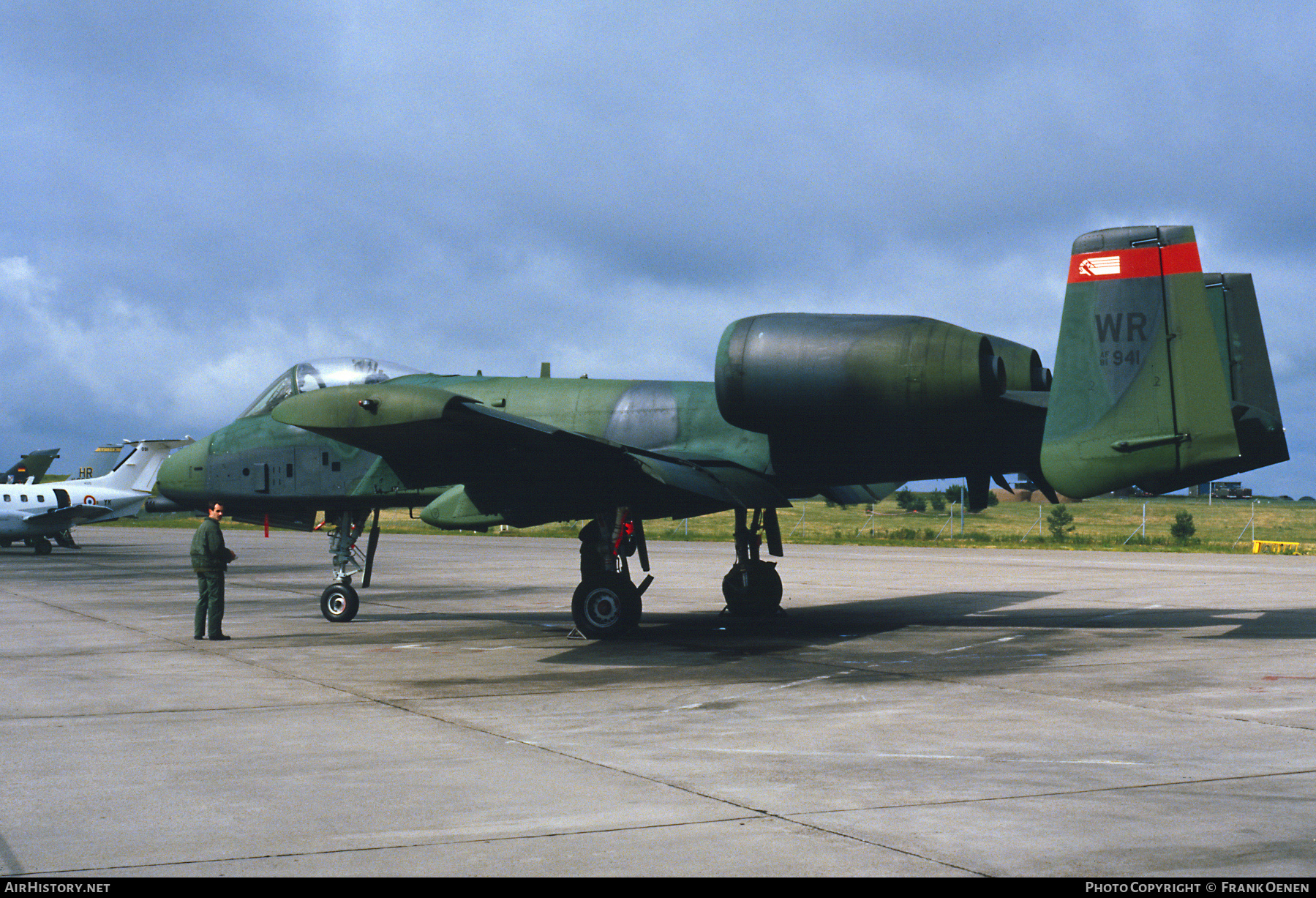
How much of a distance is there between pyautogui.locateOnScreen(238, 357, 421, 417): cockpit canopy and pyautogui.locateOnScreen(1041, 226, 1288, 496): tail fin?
359 inches

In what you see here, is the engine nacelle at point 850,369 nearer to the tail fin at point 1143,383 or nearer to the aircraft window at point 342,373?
the tail fin at point 1143,383

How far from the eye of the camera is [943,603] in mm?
20547

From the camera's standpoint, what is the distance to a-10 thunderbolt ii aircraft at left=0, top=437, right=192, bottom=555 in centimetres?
4062

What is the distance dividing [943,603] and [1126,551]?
24.1 meters

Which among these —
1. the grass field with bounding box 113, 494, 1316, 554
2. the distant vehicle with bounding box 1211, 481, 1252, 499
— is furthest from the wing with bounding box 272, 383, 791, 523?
the distant vehicle with bounding box 1211, 481, 1252, 499

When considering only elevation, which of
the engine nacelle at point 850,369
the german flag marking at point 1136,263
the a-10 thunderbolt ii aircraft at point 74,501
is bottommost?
the a-10 thunderbolt ii aircraft at point 74,501

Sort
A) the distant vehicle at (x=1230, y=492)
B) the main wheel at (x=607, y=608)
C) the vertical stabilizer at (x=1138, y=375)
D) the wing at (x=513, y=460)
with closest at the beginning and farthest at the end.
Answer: the wing at (x=513, y=460) → the vertical stabilizer at (x=1138, y=375) → the main wheel at (x=607, y=608) → the distant vehicle at (x=1230, y=492)

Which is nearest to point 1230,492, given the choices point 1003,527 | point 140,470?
point 1003,527

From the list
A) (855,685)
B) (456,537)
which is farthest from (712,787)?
(456,537)

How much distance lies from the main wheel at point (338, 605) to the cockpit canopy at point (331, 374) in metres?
2.82

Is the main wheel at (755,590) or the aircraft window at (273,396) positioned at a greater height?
the aircraft window at (273,396)

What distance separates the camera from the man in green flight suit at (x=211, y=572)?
14.9 meters

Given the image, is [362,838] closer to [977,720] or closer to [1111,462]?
[977,720]

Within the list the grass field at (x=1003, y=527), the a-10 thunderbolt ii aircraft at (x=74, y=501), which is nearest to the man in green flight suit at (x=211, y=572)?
the grass field at (x=1003, y=527)
